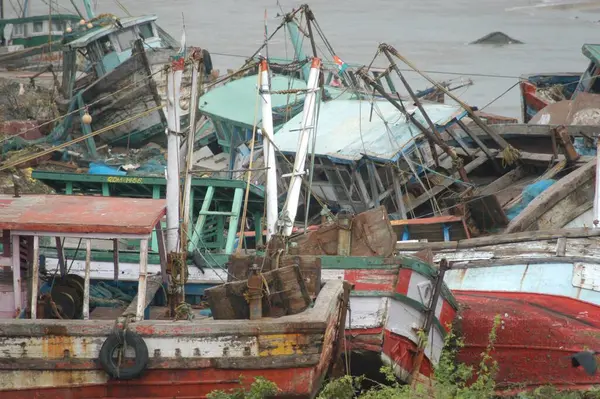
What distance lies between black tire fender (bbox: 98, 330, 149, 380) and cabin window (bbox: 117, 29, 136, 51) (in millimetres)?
18329

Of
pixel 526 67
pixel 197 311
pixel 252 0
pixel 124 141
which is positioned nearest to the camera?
pixel 197 311

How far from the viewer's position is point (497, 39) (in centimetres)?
4184

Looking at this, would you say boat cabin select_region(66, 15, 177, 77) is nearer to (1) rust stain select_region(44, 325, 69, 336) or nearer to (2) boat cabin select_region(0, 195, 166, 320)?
(2) boat cabin select_region(0, 195, 166, 320)

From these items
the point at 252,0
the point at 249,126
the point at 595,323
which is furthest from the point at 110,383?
the point at 252,0

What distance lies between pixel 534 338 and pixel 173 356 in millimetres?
4081

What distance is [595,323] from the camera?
1144 centimetres

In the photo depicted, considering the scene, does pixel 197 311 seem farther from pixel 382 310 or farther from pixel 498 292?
pixel 498 292

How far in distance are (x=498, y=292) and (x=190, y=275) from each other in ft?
12.3

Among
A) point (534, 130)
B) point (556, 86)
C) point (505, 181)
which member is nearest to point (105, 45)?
point (556, 86)

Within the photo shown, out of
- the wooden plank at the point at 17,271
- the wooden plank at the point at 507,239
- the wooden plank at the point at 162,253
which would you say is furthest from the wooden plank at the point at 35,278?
the wooden plank at the point at 507,239

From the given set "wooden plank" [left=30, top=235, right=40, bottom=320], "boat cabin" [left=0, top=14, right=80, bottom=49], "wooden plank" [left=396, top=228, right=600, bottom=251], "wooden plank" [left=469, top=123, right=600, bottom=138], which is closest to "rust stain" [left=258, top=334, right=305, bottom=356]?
"wooden plank" [left=30, top=235, right=40, bottom=320]

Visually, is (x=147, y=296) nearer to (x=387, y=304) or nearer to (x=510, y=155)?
(x=387, y=304)

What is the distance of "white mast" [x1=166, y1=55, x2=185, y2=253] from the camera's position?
1056 cm

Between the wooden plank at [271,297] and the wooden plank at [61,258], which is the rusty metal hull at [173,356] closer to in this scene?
the wooden plank at [271,297]
